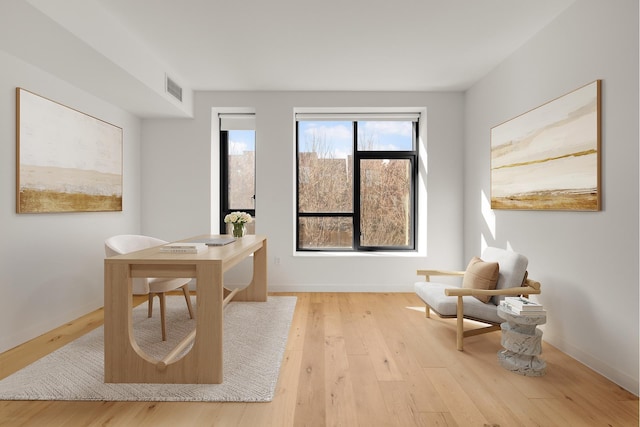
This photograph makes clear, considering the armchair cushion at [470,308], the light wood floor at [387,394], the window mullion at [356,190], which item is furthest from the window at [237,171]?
the armchair cushion at [470,308]

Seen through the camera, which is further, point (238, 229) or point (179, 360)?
point (238, 229)

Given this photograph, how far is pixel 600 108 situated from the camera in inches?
88.4

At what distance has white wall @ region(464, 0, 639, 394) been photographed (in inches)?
81.3

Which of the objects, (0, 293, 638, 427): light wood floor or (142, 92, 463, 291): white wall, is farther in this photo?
(142, 92, 463, 291): white wall

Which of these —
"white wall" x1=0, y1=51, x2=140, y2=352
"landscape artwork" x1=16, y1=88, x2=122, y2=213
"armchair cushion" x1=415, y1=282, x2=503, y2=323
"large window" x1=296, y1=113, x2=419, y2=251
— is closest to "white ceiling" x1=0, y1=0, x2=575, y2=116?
"white wall" x1=0, y1=51, x2=140, y2=352

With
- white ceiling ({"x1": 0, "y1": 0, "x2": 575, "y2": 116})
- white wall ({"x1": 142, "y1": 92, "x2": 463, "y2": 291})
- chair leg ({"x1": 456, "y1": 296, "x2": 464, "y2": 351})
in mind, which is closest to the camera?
white ceiling ({"x1": 0, "y1": 0, "x2": 575, "y2": 116})

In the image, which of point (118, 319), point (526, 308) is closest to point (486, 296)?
point (526, 308)

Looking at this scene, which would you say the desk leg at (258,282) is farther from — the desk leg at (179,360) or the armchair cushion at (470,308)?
the armchair cushion at (470,308)

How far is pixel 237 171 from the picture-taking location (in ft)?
15.6

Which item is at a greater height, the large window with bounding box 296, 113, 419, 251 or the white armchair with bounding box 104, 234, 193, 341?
the large window with bounding box 296, 113, 419, 251

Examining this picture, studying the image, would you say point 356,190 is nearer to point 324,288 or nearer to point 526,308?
point 324,288

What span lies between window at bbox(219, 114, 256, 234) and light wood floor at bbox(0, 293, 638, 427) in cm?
230

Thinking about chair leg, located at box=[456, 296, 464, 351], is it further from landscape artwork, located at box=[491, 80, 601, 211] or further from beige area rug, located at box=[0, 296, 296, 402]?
beige area rug, located at box=[0, 296, 296, 402]

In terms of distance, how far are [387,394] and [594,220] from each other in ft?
5.98
